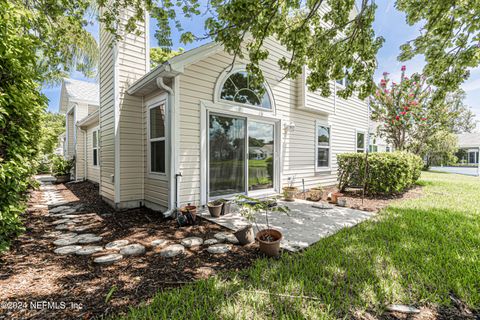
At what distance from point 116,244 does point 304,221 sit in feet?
11.2

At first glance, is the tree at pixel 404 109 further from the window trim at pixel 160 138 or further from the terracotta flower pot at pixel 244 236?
the terracotta flower pot at pixel 244 236

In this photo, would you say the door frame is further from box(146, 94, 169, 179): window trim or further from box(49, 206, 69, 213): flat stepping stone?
box(49, 206, 69, 213): flat stepping stone

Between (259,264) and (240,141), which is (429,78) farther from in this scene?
(259,264)

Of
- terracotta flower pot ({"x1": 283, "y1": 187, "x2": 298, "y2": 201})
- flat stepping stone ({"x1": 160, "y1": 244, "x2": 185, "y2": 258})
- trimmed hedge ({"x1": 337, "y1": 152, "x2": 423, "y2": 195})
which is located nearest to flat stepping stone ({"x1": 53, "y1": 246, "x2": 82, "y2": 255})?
flat stepping stone ({"x1": 160, "y1": 244, "x2": 185, "y2": 258})

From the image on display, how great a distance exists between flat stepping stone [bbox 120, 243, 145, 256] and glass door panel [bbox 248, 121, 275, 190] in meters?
3.31

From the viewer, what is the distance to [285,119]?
6.72 meters

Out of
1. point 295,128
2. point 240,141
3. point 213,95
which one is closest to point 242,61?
point 213,95

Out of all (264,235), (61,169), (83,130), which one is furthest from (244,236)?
Result: (61,169)

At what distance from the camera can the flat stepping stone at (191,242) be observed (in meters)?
3.20

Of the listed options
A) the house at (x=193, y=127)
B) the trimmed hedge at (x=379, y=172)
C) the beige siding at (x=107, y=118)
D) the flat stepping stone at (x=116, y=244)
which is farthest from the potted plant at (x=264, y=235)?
the trimmed hedge at (x=379, y=172)

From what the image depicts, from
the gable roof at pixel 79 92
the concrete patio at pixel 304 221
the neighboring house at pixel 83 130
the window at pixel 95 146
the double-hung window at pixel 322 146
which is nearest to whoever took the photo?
the concrete patio at pixel 304 221

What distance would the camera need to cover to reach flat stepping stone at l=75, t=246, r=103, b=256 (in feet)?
9.51

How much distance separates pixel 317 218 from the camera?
4.52m

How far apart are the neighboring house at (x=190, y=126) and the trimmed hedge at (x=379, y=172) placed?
1.97 metres
